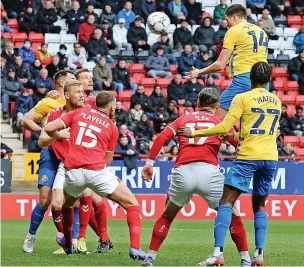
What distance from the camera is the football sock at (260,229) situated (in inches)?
395

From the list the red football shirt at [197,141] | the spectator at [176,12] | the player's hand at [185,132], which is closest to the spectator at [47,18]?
the spectator at [176,12]

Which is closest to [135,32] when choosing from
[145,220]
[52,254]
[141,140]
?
[141,140]

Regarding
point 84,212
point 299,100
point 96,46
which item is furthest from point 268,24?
point 84,212

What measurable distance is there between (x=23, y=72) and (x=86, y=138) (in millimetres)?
14895

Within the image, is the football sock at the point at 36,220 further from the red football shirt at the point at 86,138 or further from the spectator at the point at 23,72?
the spectator at the point at 23,72

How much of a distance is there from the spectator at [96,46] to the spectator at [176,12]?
2623 millimetres

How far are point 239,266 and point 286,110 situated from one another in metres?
15.6

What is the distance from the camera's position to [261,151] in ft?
32.3

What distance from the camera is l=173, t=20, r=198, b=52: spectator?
27.3 m

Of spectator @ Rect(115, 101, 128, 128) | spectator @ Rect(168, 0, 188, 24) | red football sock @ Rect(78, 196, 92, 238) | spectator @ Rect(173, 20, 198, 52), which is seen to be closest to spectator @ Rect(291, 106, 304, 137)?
spectator @ Rect(173, 20, 198, 52)

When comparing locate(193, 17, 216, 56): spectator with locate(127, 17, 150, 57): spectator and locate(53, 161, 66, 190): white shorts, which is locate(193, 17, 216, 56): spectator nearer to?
locate(127, 17, 150, 57): spectator

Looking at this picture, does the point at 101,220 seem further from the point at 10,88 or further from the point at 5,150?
the point at 10,88

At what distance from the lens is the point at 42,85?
2456cm

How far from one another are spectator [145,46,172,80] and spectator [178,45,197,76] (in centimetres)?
38
